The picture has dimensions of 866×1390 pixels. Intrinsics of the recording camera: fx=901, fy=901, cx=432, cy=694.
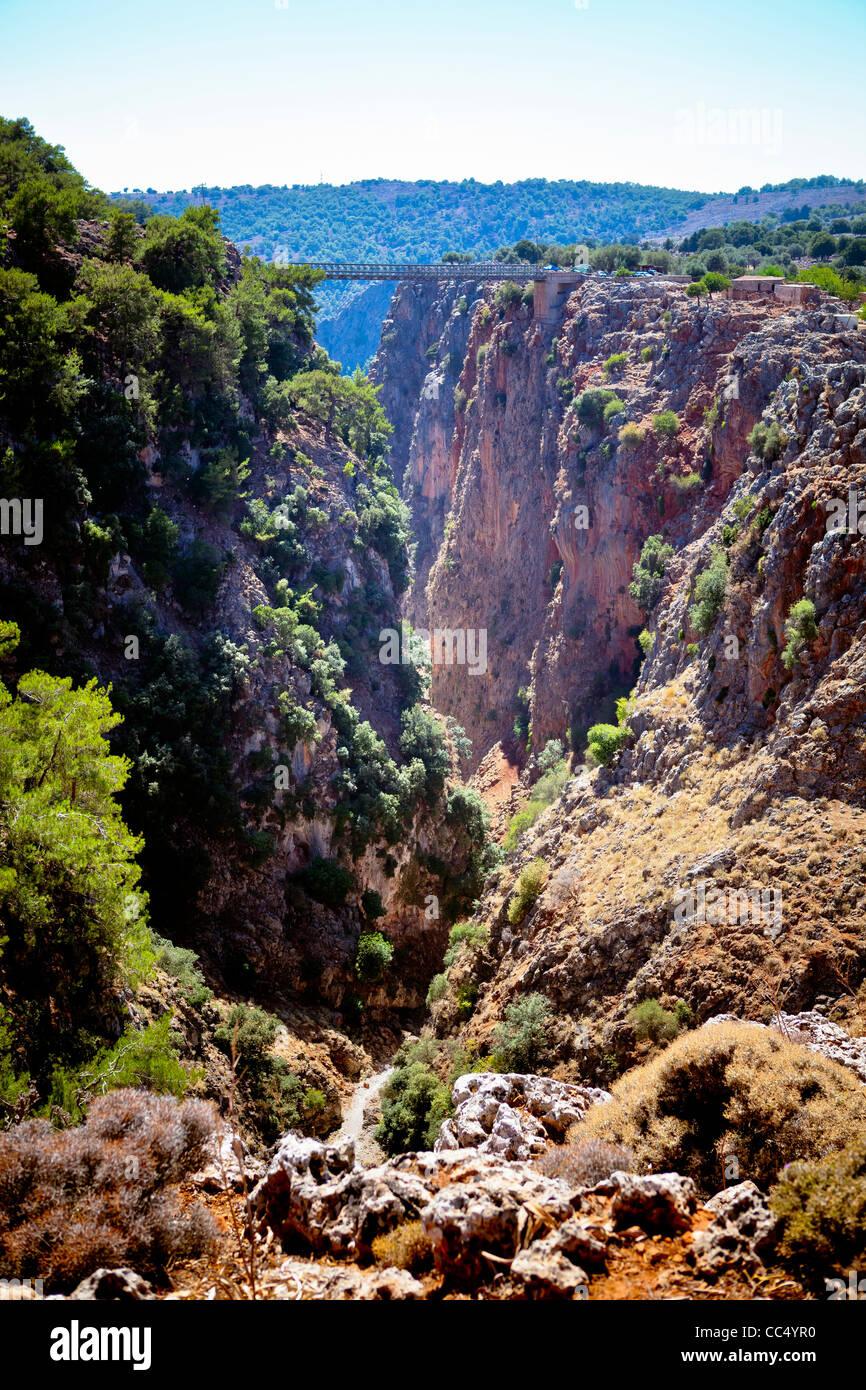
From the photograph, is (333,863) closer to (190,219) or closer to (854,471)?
(854,471)

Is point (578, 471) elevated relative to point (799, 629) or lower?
elevated

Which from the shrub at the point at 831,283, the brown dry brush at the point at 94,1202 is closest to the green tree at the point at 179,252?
the shrub at the point at 831,283

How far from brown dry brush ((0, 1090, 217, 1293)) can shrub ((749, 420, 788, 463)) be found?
80.8ft

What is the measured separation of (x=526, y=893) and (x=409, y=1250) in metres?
16.4

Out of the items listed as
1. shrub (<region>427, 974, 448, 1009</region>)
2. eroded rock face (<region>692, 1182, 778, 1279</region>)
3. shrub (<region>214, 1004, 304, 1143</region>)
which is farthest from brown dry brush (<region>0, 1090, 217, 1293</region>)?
shrub (<region>427, 974, 448, 1009</region>)

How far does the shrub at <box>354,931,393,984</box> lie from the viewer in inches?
1348

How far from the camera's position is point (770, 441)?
1085 inches

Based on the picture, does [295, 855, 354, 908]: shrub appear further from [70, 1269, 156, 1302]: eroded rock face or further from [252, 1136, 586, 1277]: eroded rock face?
[70, 1269, 156, 1302]: eroded rock face

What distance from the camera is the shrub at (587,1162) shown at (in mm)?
12086

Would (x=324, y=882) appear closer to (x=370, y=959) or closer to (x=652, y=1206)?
(x=370, y=959)

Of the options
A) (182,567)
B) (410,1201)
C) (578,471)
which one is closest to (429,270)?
(578,471)

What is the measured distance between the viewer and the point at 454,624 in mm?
63875

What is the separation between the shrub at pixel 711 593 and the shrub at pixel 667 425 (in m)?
17.8
